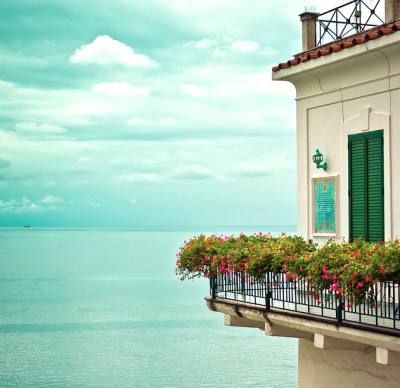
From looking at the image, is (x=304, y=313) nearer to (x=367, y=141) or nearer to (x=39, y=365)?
(x=367, y=141)

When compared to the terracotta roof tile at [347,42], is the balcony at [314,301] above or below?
below

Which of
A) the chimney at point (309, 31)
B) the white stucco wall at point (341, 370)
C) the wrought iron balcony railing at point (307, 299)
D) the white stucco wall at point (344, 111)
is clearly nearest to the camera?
the wrought iron balcony railing at point (307, 299)

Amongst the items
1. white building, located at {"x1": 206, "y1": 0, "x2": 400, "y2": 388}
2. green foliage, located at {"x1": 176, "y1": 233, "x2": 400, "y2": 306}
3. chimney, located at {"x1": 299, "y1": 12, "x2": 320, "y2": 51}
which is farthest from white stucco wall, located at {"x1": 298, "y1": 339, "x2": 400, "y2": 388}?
Result: chimney, located at {"x1": 299, "y1": 12, "x2": 320, "y2": 51}

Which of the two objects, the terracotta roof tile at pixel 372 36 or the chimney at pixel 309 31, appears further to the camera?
the chimney at pixel 309 31

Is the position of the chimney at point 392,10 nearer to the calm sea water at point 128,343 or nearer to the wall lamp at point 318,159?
the wall lamp at point 318,159

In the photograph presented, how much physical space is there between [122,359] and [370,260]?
3528 cm

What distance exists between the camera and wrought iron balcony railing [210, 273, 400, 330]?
9.45 m

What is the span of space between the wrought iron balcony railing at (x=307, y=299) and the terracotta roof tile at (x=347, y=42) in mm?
4206

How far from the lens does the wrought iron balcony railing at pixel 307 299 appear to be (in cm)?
945

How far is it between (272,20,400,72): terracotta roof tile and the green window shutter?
1.67 metres

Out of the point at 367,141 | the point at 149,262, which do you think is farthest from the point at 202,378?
the point at 149,262

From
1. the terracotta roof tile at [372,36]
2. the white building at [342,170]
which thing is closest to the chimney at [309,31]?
the white building at [342,170]

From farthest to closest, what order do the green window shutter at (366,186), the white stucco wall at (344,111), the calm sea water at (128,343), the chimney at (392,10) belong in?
the calm sea water at (128,343), the chimney at (392,10), the green window shutter at (366,186), the white stucco wall at (344,111)

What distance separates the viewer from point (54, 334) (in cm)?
4909
